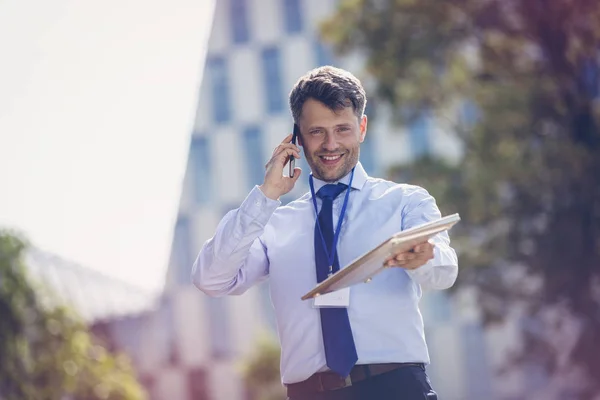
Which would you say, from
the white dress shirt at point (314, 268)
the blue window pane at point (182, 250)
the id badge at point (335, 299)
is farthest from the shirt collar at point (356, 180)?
the blue window pane at point (182, 250)

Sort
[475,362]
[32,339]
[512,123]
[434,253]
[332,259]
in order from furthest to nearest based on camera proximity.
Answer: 1. [475,362]
2. [512,123]
3. [32,339]
4. [332,259]
5. [434,253]

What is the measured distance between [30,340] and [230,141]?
1386cm

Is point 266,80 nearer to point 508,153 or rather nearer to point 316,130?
point 508,153

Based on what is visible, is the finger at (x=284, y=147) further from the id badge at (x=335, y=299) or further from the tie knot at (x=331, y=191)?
the id badge at (x=335, y=299)

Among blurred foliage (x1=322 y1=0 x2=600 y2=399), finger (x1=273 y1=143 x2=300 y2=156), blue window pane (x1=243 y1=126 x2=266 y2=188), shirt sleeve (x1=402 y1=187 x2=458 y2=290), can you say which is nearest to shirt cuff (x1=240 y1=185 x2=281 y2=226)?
finger (x1=273 y1=143 x2=300 y2=156)

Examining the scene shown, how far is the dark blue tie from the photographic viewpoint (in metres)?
2.06

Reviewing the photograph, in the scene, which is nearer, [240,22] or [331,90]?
[331,90]

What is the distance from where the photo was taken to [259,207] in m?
2.17

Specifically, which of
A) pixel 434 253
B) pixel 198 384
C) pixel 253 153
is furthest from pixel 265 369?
pixel 434 253

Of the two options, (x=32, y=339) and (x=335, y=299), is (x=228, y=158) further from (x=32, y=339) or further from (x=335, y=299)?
(x=335, y=299)

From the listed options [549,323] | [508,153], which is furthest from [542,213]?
[549,323]

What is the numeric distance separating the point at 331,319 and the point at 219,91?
2239cm

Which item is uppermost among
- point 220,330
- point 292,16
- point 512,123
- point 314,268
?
point 292,16

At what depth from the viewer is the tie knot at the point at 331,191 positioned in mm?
2293
